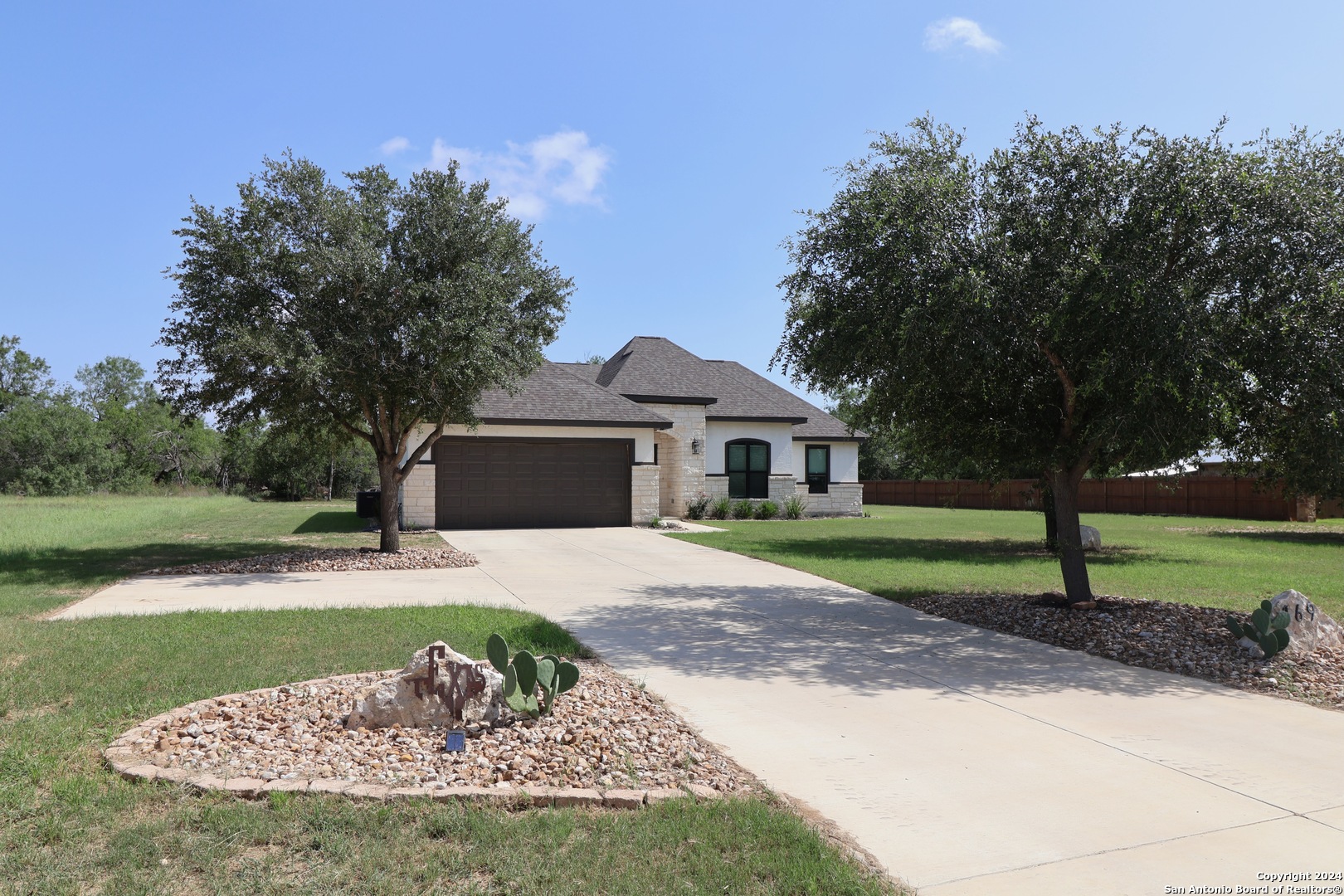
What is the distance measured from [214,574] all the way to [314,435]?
168 inches

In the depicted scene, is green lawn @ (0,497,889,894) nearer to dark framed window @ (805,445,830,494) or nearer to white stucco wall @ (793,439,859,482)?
white stucco wall @ (793,439,859,482)

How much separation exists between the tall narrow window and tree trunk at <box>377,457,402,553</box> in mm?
17881

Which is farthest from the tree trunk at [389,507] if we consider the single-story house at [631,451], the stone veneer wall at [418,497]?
the stone veneer wall at [418,497]

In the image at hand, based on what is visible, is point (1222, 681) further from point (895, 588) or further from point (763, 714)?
point (895, 588)

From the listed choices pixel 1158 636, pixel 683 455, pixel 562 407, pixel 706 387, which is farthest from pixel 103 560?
pixel 706 387

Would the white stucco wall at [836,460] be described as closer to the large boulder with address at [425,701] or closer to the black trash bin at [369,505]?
the black trash bin at [369,505]

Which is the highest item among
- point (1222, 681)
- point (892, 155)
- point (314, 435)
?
point (892, 155)

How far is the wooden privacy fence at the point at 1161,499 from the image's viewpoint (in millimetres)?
31391

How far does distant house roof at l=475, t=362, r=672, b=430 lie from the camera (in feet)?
76.6

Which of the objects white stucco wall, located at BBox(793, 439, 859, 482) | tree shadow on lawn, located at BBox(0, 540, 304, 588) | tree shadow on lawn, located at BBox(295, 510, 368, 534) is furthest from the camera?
white stucco wall, located at BBox(793, 439, 859, 482)

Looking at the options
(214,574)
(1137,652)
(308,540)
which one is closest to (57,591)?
(214,574)

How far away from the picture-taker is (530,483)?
24.1 metres

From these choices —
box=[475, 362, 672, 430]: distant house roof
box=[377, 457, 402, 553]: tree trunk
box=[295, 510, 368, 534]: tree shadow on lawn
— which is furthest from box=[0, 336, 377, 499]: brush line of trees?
box=[377, 457, 402, 553]: tree trunk

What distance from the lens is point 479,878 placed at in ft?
12.3
